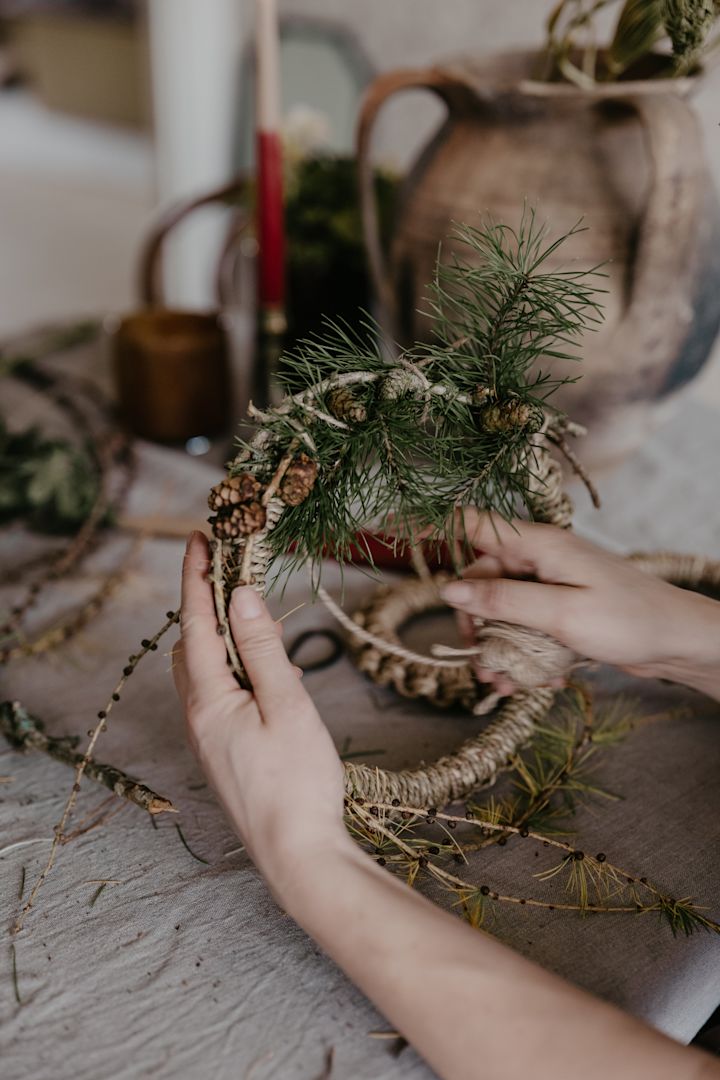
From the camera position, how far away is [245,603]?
0.42 meters

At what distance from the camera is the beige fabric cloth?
1.22 ft

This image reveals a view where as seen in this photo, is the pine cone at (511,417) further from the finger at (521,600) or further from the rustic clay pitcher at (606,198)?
the rustic clay pitcher at (606,198)

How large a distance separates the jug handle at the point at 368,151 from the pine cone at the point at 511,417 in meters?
0.33

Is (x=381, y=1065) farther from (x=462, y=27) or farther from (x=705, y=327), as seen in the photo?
(x=462, y=27)

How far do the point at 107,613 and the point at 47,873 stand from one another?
0.25 meters

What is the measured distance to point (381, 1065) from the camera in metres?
0.37

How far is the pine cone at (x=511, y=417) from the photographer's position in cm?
44

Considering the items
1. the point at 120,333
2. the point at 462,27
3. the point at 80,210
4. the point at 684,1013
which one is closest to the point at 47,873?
the point at 684,1013

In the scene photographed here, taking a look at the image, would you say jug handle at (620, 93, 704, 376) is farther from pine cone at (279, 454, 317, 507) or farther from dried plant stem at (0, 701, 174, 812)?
dried plant stem at (0, 701, 174, 812)

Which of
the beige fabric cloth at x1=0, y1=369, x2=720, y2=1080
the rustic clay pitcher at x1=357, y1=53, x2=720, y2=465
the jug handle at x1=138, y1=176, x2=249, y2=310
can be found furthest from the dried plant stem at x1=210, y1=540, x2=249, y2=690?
the jug handle at x1=138, y1=176, x2=249, y2=310

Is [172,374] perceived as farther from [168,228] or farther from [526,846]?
[526,846]

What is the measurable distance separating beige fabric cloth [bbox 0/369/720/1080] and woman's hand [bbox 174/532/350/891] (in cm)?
6

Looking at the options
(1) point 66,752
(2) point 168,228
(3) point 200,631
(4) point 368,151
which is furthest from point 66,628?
(2) point 168,228

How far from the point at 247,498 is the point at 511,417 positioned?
5.4 inches
